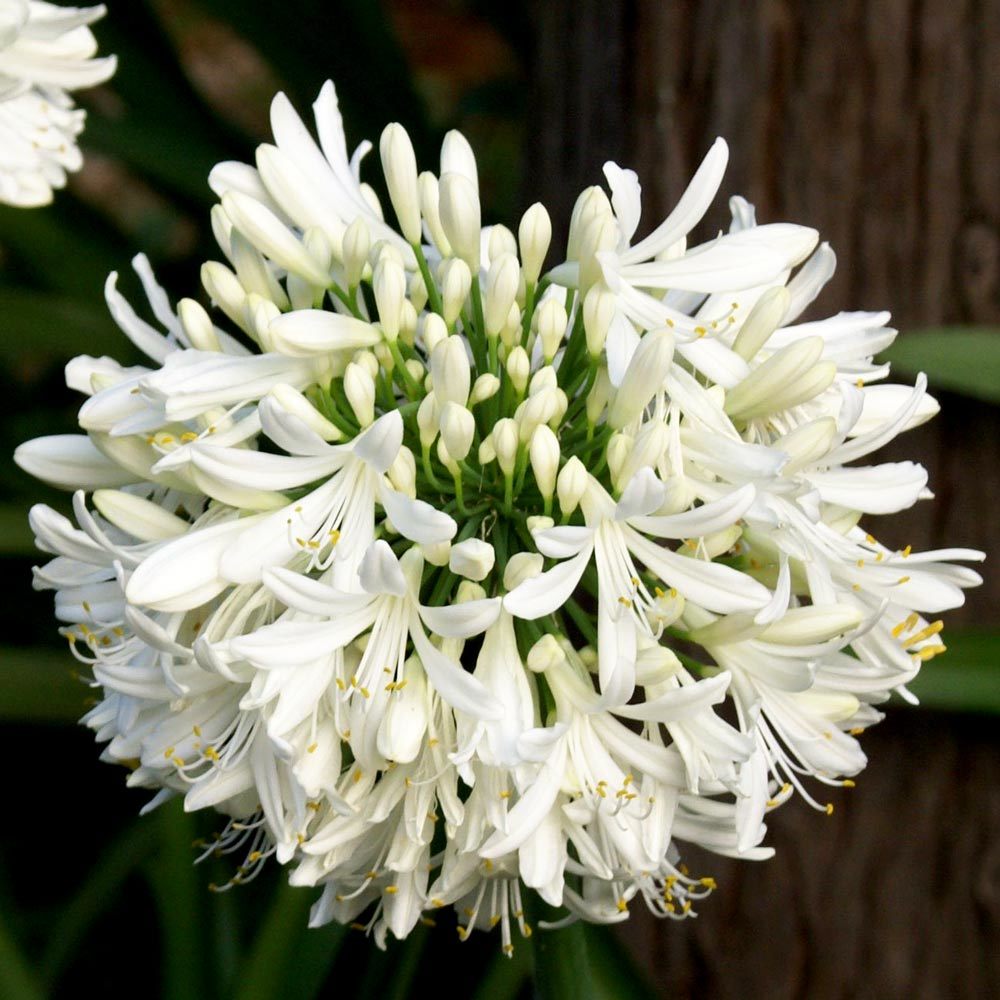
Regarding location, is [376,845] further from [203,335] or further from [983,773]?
[983,773]

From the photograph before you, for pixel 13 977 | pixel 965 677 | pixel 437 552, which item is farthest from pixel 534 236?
pixel 13 977

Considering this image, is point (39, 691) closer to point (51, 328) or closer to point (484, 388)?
point (51, 328)

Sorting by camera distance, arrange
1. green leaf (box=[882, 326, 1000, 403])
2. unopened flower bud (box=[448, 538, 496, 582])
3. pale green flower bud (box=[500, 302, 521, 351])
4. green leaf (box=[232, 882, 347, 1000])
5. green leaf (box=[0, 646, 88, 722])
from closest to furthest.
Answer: unopened flower bud (box=[448, 538, 496, 582]) → pale green flower bud (box=[500, 302, 521, 351]) → green leaf (box=[232, 882, 347, 1000]) → green leaf (box=[882, 326, 1000, 403]) → green leaf (box=[0, 646, 88, 722])

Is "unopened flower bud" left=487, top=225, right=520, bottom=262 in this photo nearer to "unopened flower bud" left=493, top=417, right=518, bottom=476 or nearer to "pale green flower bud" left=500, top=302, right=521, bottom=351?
"pale green flower bud" left=500, top=302, right=521, bottom=351

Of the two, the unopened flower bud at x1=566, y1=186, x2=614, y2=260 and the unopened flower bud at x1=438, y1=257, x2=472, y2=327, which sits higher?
the unopened flower bud at x1=566, y1=186, x2=614, y2=260

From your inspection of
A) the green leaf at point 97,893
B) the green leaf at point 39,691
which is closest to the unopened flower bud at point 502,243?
the green leaf at point 39,691

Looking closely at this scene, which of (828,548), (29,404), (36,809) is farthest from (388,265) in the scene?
(29,404)

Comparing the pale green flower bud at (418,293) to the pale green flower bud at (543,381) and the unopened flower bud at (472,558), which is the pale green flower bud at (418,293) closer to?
the pale green flower bud at (543,381)

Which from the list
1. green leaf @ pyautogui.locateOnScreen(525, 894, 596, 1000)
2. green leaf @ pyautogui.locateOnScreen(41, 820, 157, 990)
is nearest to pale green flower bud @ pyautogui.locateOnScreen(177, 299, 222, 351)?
green leaf @ pyautogui.locateOnScreen(525, 894, 596, 1000)
